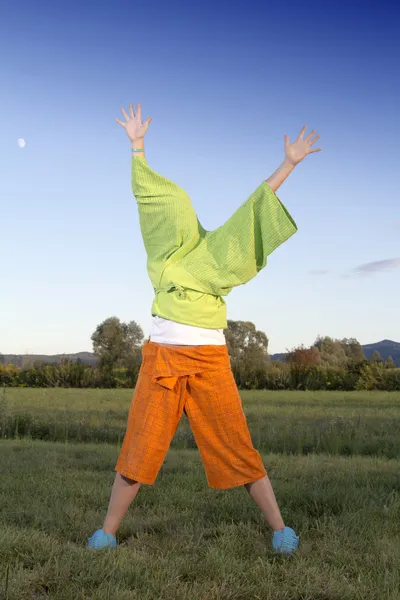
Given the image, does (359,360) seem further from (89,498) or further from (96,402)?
(89,498)

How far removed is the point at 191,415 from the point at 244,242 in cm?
97

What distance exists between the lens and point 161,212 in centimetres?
353

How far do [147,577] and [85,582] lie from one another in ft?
0.92

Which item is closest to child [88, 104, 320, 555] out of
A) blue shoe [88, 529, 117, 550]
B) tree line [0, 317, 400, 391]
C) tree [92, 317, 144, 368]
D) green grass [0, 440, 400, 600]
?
blue shoe [88, 529, 117, 550]

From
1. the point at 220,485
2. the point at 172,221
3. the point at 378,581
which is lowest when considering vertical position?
the point at 378,581

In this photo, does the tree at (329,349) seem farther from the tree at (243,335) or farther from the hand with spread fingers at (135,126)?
the hand with spread fingers at (135,126)

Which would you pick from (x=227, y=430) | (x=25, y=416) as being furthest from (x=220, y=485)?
(x=25, y=416)

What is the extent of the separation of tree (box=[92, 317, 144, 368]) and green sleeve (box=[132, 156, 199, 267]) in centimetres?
1765

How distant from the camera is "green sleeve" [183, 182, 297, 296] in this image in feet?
10.9

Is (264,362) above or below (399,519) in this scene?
above

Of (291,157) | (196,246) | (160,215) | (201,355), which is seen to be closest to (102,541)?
(201,355)

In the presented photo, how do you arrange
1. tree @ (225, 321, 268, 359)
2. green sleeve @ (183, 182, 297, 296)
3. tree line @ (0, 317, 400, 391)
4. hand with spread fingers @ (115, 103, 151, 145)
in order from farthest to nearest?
tree @ (225, 321, 268, 359)
tree line @ (0, 317, 400, 391)
hand with spread fingers @ (115, 103, 151, 145)
green sleeve @ (183, 182, 297, 296)

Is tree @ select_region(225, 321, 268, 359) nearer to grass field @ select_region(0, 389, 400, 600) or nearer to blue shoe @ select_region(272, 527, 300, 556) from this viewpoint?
grass field @ select_region(0, 389, 400, 600)

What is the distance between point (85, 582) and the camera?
290 cm
